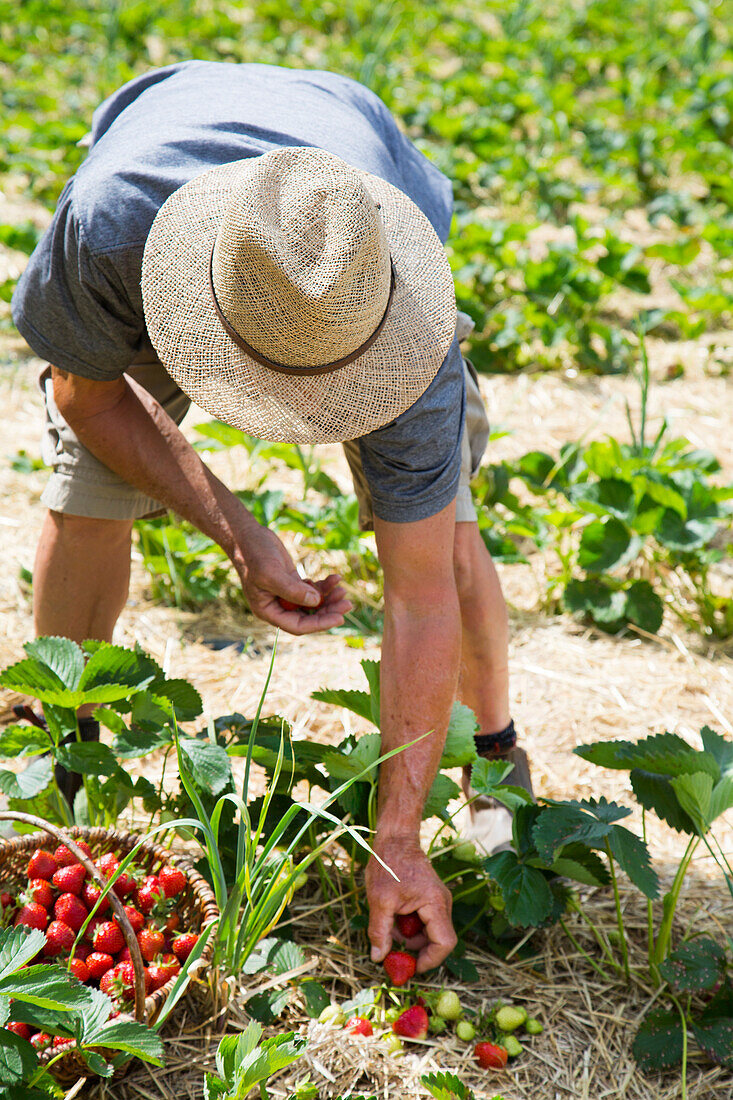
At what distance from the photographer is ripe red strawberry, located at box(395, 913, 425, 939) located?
170cm

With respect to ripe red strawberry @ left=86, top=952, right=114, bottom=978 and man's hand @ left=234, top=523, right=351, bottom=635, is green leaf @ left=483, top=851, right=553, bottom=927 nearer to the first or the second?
man's hand @ left=234, top=523, right=351, bottom=635

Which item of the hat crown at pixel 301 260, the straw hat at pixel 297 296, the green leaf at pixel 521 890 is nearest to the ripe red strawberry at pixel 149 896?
the green leaf at pixel 521 890

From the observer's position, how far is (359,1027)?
1.60 m

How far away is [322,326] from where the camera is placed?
4.38 ft

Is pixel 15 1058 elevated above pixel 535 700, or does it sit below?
above

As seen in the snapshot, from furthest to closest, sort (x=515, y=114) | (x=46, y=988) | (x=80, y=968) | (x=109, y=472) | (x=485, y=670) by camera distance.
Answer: (x=515, y=114) → (x=485, y=670) → (x=109, y=472) → (x=80, y=968) → (x=46, y=988)

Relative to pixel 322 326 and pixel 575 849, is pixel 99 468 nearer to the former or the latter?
pixel 322 326

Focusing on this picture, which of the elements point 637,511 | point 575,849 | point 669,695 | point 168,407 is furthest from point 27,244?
point 575,849

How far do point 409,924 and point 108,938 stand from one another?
1.64ft

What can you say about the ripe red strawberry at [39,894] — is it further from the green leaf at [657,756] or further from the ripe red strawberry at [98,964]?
the green leaf at [657,756]

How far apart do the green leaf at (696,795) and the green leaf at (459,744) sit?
340 mm

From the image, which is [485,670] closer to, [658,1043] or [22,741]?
[658,1043]

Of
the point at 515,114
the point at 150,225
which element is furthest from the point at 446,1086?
the point at 515,114

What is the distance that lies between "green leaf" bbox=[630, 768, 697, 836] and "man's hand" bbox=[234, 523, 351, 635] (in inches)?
22.5
